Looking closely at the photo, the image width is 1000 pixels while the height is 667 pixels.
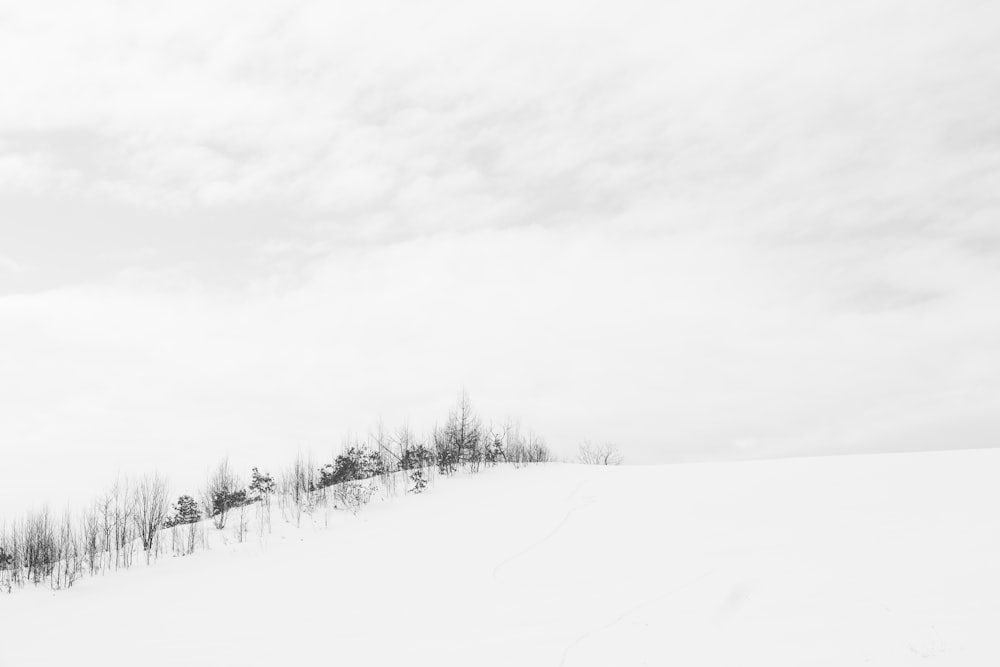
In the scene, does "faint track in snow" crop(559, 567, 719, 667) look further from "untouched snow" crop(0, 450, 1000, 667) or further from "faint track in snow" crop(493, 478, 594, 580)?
"faint track in snow" crop(493, 478, 594, 580)

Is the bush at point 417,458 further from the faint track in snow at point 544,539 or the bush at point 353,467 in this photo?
the faint track in snow at point 544,539

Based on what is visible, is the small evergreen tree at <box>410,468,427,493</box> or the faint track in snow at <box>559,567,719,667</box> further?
the small evergreen tree at <box>410,468,427,493</box>

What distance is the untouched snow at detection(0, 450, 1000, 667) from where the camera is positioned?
7.45 meters

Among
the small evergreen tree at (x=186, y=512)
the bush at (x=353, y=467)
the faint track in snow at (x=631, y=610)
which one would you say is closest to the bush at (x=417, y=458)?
the bush at (x=353, y=467)

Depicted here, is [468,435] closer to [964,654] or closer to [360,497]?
[360,497]

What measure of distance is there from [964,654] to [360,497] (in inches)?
619

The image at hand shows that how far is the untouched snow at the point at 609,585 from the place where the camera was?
7.45m

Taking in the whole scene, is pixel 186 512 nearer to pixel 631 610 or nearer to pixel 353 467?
pixel 353 467

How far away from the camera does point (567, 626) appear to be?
27.9ft

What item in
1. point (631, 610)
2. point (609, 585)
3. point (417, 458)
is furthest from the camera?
point (417, 458)

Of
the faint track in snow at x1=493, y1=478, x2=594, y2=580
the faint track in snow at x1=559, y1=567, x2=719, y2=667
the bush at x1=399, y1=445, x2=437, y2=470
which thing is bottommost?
the faint track in snow at x1=559, y1=567, x2=719, y2=667

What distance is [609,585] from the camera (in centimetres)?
1020

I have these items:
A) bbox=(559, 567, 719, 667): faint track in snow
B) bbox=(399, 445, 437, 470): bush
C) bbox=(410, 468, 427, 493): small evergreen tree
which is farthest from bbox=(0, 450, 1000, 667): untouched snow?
bbox=(399, 445, 437, 470): bush

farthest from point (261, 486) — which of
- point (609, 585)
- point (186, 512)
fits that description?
point (609, 585)
